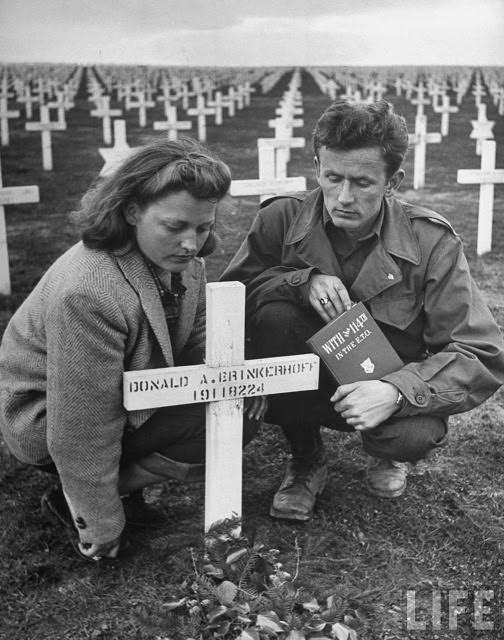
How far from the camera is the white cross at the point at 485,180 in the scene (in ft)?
23.2

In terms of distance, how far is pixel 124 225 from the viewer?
229 centimetres

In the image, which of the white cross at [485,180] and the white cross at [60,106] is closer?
the white cross at [485,180]

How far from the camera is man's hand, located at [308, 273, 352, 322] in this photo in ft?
8.48

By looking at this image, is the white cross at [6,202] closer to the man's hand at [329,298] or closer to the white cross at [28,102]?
the man's hand at [329,298]

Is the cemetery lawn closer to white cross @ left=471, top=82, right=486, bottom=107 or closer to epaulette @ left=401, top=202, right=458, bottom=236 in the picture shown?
epaulette @ left=401, top=202, right=458, bottom=236

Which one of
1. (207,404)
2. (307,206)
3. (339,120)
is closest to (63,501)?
(207,404)

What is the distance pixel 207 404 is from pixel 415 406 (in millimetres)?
641

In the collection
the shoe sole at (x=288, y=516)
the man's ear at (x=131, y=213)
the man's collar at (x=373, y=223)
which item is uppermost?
the man's ear at (x=131, y=213)

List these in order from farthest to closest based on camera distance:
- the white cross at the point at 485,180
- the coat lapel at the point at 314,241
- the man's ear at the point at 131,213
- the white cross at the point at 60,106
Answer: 1. the white cross at the point at 60,106
2. the white cross at the point at 485,180
3. the coat lapel at the point at 314,241
4. the man's ear at the point at 131,213

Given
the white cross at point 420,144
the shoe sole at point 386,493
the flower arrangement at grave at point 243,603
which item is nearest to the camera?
the flower arrangement at grave at point 243,603

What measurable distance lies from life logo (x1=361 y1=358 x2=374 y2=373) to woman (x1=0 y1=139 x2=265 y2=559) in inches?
20.9

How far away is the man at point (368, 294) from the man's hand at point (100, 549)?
63 cm

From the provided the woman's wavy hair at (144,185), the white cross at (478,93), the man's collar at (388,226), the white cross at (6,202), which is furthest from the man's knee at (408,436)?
the white cross at (478,93)

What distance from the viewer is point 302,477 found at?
2.91 m
